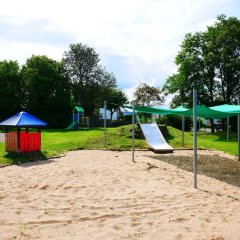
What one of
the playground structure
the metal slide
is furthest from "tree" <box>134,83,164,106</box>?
the metal slide

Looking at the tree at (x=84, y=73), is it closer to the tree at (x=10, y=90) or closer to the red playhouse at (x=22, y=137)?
the tree at (x=10, y=90)

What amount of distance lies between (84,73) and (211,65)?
19766mm

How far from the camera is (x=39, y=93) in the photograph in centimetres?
3969

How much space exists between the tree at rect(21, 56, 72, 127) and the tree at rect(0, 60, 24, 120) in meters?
0.80

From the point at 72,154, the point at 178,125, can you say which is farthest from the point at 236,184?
the point at 178,125

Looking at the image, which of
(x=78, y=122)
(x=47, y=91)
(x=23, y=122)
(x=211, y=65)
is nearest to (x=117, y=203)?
(x=23, y=122)

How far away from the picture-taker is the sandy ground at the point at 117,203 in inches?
204

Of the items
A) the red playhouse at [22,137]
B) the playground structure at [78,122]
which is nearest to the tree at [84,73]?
the playground structure at [78,122]

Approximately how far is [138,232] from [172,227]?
587 mm

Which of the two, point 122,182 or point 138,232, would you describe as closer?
point 138,232

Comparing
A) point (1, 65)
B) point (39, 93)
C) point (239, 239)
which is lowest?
point (239, 239)

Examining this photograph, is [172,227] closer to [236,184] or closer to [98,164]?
[236,184]

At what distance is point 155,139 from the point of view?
19625mm

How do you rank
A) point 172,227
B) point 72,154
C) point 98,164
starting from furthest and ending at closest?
1. point 72,154
2. point 98,164
3. point 172,227
